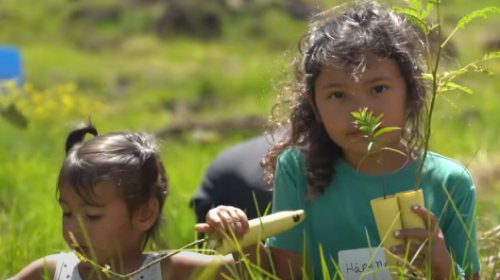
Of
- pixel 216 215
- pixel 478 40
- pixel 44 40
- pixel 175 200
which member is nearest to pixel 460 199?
pixel 216 215

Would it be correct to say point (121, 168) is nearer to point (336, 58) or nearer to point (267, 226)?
point (267, 226)

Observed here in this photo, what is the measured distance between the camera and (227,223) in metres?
2.50

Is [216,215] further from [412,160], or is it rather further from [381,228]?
[412,160]

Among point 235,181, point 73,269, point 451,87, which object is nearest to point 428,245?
point 451,87

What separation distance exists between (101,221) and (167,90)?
337 inches

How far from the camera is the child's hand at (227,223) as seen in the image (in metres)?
2.51

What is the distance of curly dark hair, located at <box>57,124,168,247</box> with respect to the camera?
9.02 ft

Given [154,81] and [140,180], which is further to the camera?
[154,81]

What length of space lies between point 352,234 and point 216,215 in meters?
0.47

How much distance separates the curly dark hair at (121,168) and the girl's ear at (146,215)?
0.04 feet

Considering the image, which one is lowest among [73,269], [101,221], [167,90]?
[167,90]

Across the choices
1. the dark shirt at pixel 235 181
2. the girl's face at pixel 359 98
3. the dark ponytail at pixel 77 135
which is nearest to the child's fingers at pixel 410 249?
the girl's face at pixel 359 98

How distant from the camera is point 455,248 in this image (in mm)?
2812

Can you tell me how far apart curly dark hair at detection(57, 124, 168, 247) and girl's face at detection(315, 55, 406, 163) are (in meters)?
0.38
